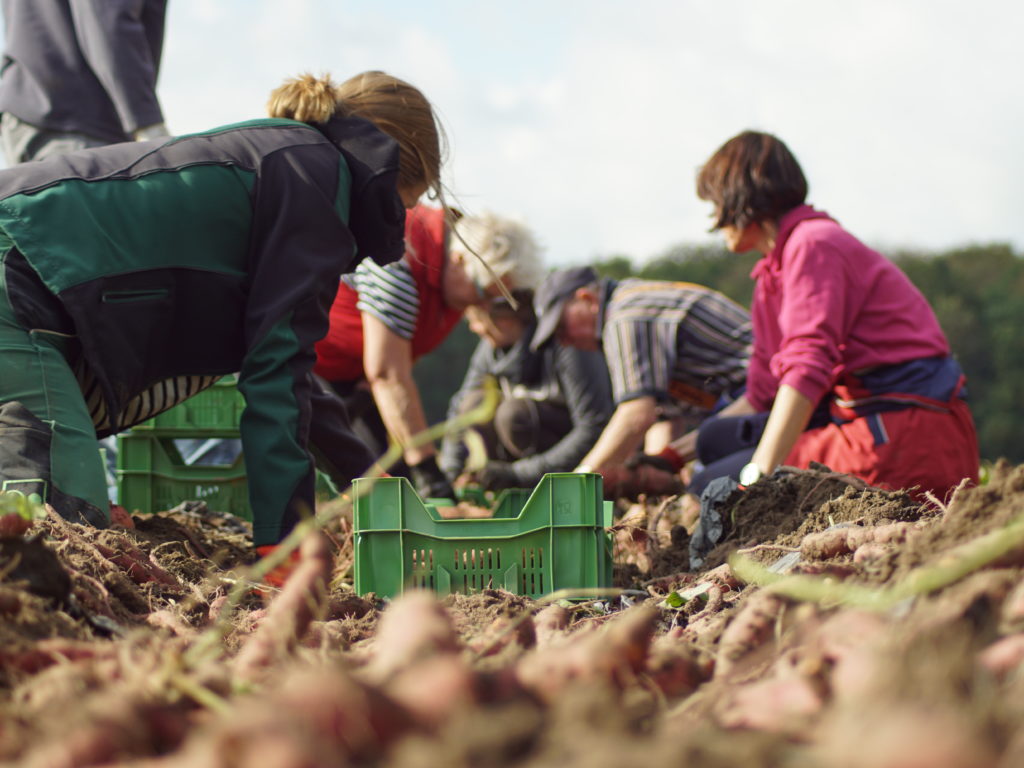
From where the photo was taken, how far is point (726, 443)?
4.31 metres

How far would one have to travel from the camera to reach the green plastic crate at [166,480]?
12.4 ft

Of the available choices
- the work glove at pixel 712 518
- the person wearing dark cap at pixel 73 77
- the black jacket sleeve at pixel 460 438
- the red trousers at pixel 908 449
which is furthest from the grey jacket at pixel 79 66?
the black jacket sleeve at pixel 460 438

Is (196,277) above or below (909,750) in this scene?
above

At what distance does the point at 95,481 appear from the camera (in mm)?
2455

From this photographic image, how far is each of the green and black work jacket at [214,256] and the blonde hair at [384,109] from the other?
8 centimetres

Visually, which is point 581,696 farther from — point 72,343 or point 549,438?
point 549,438

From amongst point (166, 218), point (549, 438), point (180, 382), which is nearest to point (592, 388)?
point (549, 438)

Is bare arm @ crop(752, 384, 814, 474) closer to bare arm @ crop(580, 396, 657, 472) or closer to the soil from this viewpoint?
bare arm @ crop(580, 396, 657, 472)

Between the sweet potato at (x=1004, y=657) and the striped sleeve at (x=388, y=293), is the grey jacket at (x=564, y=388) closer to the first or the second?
the striped sleeve at (x=388, y=293)

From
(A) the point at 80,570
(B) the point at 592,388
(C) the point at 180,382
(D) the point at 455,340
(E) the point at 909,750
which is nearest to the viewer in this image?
(E) the point at 909,750

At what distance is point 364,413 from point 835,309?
246cm

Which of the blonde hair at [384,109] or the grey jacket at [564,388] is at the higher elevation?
the blonde hair at [384,109]

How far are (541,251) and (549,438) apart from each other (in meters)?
1.40

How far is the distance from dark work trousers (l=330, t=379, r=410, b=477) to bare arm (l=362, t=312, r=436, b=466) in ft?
1.25
